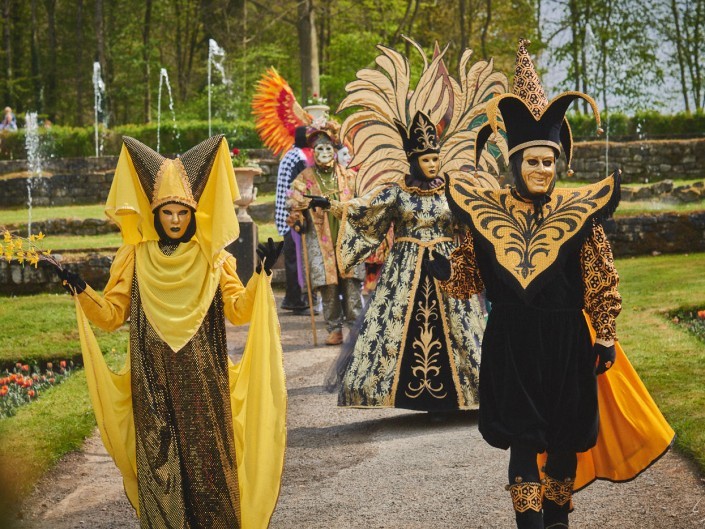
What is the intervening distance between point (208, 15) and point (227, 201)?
89.5ft

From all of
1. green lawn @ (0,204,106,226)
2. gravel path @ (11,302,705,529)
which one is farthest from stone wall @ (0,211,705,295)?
gravel path @ (11,302,705,529)

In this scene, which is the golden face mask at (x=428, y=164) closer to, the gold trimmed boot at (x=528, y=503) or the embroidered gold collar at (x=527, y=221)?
the embroidered gold collar at (x=527, y=221)

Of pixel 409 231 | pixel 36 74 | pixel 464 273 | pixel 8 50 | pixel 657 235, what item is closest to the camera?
pixel 464 273

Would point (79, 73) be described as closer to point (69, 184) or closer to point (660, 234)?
point (69, 184)

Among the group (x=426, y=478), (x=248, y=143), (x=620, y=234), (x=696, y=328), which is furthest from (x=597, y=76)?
(x=426, y=478)

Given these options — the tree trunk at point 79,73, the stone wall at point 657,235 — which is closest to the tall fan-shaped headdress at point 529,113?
the stone wall at point 657,235

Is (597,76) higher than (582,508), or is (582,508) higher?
(597,76)

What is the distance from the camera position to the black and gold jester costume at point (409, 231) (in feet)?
21.8

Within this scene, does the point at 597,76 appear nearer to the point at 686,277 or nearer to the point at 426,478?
the point at 686,277

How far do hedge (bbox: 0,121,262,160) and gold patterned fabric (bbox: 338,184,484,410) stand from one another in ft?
64.6

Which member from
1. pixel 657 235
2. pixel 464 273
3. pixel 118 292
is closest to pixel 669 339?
pixel 464 273

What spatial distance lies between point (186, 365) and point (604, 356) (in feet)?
5.87

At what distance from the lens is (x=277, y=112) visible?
37.9 feet

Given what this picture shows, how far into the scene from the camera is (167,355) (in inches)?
181
